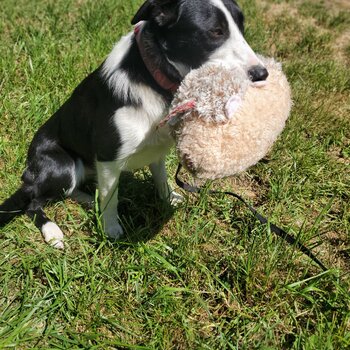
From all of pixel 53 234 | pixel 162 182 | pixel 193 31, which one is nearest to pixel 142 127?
pixel 193 31

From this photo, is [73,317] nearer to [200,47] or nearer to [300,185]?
[200,47]

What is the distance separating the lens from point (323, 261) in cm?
257

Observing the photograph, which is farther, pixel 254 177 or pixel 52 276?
pixel 254 177

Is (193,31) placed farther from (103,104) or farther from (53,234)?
(53,234)

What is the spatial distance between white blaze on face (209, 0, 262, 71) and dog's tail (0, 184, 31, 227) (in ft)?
4.71

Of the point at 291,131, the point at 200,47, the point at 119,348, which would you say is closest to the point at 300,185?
the point at 291,131

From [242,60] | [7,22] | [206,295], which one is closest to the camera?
[242,60]

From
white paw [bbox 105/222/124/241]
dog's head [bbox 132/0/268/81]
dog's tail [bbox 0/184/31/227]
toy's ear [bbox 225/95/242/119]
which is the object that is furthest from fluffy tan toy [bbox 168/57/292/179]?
dog's tail [bbox 0/184/31/227]

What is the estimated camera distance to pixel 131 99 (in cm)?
220

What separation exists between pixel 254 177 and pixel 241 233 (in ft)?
2.19

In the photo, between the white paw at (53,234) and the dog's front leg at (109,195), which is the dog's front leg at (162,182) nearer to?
the dog's front leg at (109,195)

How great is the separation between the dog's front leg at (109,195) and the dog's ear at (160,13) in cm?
78

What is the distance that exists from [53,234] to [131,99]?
101 centimetres

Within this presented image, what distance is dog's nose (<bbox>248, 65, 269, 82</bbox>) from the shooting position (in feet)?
6.19
